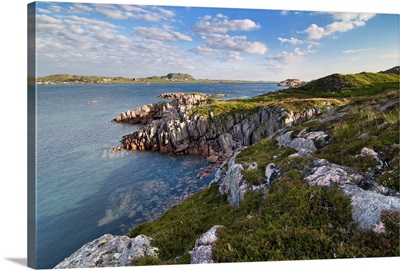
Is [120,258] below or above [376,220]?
below

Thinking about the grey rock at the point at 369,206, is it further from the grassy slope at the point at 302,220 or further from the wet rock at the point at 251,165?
the wet rock at the point at 251,165

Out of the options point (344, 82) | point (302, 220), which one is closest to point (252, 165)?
point (302, 220)

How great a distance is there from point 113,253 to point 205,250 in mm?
3288

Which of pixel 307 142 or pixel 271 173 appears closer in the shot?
pixel 271 173

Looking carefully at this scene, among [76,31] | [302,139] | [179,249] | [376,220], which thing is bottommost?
[179,249]

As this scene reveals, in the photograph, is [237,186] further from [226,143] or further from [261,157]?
[226,143]

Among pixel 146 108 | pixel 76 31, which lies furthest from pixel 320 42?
pixel 146 108

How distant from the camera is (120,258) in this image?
770 centimetres

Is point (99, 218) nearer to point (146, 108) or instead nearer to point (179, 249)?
point (179, 249)

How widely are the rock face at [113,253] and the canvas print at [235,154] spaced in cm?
5

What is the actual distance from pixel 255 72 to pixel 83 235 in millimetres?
14185

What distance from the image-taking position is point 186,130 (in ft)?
131

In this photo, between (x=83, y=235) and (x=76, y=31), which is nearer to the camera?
(x=76, y=31)

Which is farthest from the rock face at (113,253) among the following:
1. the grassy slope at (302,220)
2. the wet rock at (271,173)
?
the wet rock at (271,173)
